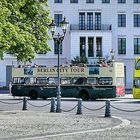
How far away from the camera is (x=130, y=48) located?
71625 millimetres

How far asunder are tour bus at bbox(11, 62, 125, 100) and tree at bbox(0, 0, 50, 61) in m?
11.8

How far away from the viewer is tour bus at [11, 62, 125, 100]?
4356cm

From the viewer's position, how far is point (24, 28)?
1196 inches

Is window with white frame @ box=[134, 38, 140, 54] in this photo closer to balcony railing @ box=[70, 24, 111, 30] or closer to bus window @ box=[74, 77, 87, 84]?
balcony railing @ box=[70, 24, 111, 30]

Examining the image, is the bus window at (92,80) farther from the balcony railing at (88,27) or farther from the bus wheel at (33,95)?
the balcony railing at (88,27)

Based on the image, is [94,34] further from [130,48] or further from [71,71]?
[71,71]

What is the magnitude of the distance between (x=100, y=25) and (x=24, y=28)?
1604 inches

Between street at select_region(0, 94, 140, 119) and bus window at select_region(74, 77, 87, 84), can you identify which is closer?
street at select_region(0, 94, 140, 119)

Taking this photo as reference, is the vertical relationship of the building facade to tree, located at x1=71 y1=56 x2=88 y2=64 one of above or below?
above

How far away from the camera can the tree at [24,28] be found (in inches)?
1040

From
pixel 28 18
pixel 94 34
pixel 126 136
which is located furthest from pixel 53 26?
pixel 94 34

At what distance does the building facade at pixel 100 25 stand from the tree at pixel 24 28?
36994 mm

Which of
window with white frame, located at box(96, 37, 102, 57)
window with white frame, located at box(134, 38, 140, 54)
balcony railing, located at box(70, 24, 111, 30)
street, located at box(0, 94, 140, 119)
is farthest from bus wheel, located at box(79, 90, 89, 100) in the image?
window with white frame, located at box(134, 38, 140, 54)

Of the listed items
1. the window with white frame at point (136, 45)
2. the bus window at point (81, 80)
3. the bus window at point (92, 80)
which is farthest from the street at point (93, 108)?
the window with white frame at point (136, 45)
